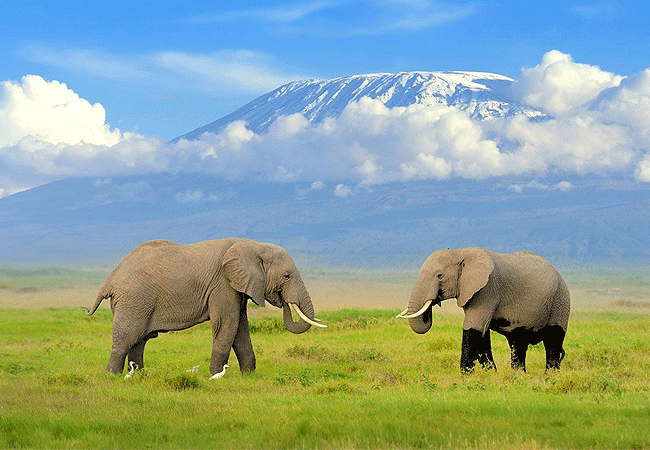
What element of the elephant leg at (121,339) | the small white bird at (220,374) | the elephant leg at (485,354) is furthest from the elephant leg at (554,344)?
the elephant leg at (121,339)

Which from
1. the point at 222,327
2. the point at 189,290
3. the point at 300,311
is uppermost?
the point at 189,290

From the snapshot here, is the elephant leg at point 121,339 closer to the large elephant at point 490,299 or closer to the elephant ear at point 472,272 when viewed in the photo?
the large elephant at point 490,299

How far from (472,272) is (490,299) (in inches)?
30.5

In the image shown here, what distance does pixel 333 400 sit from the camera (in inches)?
664

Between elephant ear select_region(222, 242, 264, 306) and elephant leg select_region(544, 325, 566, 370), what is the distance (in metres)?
6.74

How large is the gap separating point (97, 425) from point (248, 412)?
2426 millimetres

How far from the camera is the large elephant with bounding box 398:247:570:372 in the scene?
20.7m

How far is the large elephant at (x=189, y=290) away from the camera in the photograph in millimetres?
20734

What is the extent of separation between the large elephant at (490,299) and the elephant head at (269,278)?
2.39 meters

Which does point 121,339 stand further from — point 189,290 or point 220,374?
point 220,374

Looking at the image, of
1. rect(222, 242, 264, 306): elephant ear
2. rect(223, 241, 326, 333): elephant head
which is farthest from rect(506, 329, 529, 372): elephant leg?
rect(222, 242, 264, 306): elephant ear

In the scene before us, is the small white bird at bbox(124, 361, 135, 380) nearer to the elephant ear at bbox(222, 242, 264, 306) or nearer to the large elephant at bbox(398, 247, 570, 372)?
the elephant ear at bbox(222, 242, 264, 306)

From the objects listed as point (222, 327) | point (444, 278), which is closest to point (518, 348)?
point (444, 278)

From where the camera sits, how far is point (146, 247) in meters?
21.8
